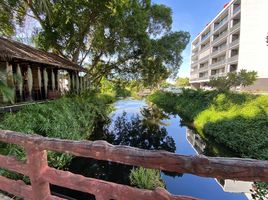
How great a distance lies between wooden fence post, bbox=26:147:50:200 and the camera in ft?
8.84

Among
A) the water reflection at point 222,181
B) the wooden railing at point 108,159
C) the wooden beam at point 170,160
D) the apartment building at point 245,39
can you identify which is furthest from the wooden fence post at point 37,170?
the apartment building at point 245,39

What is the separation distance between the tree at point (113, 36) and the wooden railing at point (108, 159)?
12563mm

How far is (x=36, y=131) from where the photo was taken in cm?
729

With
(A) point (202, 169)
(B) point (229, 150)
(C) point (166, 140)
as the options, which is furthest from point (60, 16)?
(A) point (202, 169)

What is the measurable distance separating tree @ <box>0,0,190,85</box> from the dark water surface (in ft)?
18.7

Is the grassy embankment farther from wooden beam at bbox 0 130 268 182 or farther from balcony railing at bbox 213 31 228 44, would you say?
balcony railing at bbox 213 31 228 44

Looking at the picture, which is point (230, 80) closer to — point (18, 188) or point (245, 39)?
point (245, 39)

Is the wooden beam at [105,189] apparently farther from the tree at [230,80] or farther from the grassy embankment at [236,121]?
the tree at [230,80]

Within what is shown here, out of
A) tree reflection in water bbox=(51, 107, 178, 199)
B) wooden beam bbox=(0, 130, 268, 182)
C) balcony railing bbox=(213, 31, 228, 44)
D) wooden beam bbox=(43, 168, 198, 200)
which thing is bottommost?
tree reflection in water bbox=(51, 107, 178, 199)

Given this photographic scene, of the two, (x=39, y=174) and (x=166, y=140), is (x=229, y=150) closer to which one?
(x=166, y=140)

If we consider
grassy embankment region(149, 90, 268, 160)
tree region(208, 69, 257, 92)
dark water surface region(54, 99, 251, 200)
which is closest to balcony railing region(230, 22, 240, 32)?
tree region(208, 69, 257, 92)

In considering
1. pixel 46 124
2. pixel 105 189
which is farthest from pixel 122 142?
pixel 105 189

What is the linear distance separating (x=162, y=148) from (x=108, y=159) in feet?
27.2

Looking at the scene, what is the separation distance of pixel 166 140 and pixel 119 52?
10308mm
